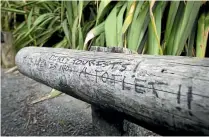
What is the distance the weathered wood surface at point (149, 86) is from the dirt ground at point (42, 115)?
1.65 ft

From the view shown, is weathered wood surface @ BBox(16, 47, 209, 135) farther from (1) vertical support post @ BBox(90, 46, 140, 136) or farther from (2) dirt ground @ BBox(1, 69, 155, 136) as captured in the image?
(2) dirt ground @ BBox(1, 69, 155, 136)

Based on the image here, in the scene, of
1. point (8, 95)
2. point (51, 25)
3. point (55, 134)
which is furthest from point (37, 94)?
point (51, 25)

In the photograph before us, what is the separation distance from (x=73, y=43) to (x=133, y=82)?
1.39 metres

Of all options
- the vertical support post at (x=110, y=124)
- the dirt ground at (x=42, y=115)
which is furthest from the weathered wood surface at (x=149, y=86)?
the dirt ground at (x=42, y=115)

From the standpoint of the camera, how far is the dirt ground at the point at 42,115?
1353 millimetres

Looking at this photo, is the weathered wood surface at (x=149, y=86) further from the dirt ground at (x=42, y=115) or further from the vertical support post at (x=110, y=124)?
the dirt ground at (x=42, y=115)

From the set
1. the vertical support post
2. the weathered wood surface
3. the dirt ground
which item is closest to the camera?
the weathered wood surface

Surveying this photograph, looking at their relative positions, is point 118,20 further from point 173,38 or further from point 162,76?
point 162,76

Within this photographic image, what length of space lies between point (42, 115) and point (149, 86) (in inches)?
44.5

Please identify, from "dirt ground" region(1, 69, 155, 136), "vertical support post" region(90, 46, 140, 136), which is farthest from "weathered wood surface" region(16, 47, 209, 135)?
"dirt ground" region(1, 69, 155, 136)

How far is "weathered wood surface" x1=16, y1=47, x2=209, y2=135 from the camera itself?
0.44m

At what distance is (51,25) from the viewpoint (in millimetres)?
2467

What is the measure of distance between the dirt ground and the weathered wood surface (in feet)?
1.65

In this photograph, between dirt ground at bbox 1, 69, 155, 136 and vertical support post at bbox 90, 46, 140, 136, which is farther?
dirt ground at bbox 1, 69, 155, 136
